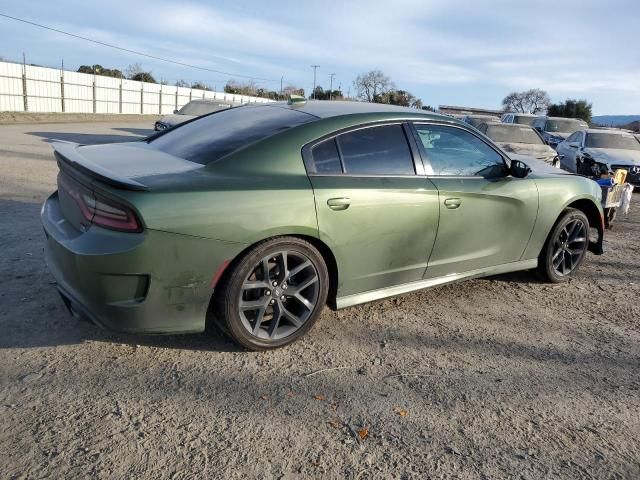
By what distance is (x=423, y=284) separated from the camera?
379cm

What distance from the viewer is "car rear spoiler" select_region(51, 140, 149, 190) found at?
2621 mm

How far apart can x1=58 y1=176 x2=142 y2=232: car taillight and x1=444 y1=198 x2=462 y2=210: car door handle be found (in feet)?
7.14

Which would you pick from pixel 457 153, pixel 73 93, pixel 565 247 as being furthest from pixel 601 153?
pixel 73 93

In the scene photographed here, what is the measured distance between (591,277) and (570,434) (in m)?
2.98

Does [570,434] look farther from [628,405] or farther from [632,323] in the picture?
[632,323]

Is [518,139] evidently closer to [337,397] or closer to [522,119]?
[522,119]

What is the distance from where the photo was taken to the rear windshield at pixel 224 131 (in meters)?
3.26

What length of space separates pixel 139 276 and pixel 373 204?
1.53m

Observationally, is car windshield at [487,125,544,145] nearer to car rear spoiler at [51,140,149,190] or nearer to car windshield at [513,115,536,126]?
car windshield at [513,115,536,126]

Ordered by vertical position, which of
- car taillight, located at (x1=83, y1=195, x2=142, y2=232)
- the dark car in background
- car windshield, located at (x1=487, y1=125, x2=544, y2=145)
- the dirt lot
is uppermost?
the dark car in background

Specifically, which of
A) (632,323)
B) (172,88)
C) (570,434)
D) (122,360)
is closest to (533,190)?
(632,323)

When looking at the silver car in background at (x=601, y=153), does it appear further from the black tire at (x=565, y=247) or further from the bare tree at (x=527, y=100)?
Answer: the bare tree at (x=527, y=100)

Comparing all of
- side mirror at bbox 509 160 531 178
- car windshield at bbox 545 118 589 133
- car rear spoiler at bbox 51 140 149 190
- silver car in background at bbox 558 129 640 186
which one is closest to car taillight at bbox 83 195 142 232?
car rear spoiler at bbox 51 140 149 190

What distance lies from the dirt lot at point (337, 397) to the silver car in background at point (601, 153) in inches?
361
